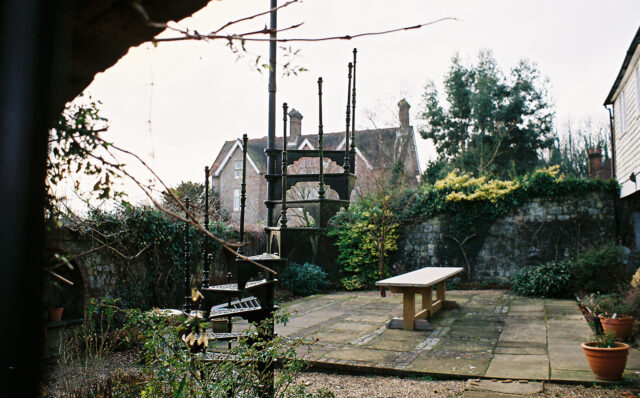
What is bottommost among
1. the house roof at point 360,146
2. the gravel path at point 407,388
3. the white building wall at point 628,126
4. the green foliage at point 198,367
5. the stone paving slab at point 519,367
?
the gravel path at point 407,388

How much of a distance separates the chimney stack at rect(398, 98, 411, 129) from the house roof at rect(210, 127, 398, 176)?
0.42m

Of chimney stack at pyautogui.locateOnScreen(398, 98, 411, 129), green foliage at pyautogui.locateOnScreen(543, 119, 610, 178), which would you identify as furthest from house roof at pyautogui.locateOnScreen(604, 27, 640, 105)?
green foliage at pyautogui.locateOnScreen(543, 119, 610, 178)

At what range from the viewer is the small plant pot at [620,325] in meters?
5.38

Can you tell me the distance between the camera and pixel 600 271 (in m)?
8.37

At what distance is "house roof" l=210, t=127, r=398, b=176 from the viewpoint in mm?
20748

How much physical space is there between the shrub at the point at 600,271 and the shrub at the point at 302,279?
17.3 feet

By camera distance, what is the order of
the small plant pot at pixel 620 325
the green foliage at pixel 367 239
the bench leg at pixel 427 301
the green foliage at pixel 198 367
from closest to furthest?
the green foliage at pixel 198 367 → the small plant pot at pixel 620 325 → the bench leg at pixel 427 301 → the green foliage at pixel 367 239

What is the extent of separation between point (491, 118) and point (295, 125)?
9.47 m

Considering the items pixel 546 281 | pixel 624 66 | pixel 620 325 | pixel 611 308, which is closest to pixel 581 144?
pixel 624 66

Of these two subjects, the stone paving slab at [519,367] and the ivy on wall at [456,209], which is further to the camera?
the ivy on wall at [456,209]

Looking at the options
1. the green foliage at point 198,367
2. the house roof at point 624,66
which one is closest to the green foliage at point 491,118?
the house roof at point 624,66

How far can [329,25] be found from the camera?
163 cm

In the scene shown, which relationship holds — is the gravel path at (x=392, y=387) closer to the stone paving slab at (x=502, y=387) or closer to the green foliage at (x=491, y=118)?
the stone paving slab at (x=502, y=387)

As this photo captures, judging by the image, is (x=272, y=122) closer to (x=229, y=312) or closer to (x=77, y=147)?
(x=229, y=312)
